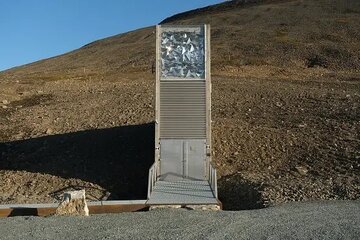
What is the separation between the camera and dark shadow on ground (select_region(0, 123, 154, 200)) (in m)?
21.3

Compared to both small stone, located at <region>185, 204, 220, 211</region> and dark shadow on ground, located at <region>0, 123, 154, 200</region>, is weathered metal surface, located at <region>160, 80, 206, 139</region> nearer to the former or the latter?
dark shadow on ground, located at <region>0, 123, 154, 200</region>

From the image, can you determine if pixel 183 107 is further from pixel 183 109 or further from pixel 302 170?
pixel 302 170

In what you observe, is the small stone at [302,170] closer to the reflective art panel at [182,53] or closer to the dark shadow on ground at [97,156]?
the reflective art panel at [182,53]

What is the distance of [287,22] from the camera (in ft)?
254

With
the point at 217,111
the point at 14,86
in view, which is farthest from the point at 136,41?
the point at 217,111

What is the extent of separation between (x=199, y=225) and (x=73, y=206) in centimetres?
394

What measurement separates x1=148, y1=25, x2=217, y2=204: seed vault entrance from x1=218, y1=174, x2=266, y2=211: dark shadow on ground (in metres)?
0.65

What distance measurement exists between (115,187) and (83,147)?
3784 mm

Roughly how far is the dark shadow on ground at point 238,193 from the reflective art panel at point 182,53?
3740 millimetres

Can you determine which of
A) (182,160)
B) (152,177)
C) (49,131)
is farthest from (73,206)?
(49,131)

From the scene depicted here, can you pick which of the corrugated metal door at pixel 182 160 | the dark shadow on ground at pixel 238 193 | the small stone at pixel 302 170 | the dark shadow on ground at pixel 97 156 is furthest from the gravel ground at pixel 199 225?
the dark shadow on ground at pixel 97 156

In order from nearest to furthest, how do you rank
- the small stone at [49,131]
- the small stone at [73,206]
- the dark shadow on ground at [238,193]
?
the small stone at [73,206]
the dark shadow on ground at [238,193]
the small stone at [49,131]

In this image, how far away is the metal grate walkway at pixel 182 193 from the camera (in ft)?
53.8

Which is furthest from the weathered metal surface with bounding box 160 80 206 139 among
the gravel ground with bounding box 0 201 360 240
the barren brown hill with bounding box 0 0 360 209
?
the gravel ground with bounding box 0 201 360 240
